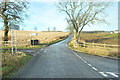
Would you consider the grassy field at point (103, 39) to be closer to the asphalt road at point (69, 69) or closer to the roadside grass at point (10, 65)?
the asphalt road at point (69, 69)

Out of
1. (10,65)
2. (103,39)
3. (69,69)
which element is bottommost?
(69,69)

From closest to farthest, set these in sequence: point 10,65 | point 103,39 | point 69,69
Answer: point 69,69 < point 10,65 < point 103,39

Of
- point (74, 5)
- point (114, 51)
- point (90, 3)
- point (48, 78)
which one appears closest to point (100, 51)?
point (114, 51)

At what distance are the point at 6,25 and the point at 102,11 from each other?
65.1ft

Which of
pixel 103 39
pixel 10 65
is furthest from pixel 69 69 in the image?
pixel 103 39

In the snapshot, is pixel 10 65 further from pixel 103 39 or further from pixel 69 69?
pixel 103 39

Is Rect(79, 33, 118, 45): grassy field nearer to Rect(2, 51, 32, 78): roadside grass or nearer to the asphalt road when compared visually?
the asphalt road

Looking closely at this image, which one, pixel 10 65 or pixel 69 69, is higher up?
pixel 10 65

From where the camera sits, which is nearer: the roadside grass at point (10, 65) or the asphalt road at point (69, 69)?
the asphalt road at point (69, 69)

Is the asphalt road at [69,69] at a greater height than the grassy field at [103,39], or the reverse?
the grassy field at [103,39]

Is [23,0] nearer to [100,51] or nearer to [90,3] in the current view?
[90,3]

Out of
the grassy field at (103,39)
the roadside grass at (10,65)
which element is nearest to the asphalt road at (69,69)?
the roadside grass at (10,65)

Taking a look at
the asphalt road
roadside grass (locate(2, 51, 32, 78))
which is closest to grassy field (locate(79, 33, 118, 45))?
the asphalt road

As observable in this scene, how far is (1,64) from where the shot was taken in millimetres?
6820
